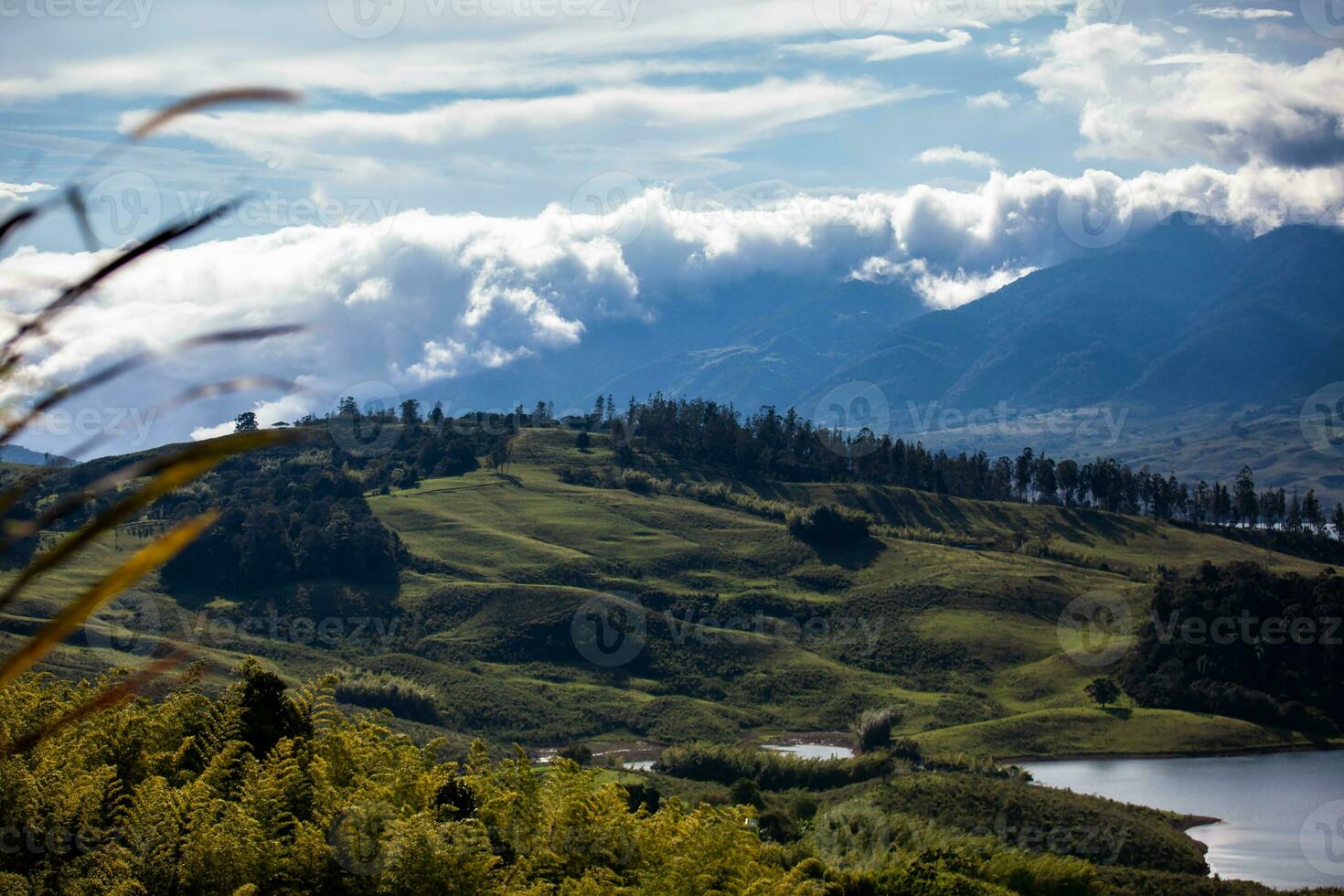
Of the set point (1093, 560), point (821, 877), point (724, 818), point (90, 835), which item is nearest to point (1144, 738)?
point (1093, 560)

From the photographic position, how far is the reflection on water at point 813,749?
65.9m

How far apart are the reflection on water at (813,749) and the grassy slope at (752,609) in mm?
4257

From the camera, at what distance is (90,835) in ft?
43.0

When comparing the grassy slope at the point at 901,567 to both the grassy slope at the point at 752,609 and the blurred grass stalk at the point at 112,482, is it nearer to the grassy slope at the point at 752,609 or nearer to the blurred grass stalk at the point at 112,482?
the grassy slope at the point at 752,609

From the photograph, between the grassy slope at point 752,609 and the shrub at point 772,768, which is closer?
the shrub at point 772,768

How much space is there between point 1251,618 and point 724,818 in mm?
78760

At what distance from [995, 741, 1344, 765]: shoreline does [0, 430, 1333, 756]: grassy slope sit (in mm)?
662

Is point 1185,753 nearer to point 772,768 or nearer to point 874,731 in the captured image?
point 874,731

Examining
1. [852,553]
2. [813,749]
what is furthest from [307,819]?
[852,553]

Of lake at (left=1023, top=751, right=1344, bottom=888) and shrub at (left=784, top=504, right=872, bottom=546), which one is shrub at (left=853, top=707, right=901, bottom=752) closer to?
lake at (left=1023, top=751, right=1344, bottom=888)

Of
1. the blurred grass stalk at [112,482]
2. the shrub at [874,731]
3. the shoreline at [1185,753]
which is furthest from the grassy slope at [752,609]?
the blurred grass stalk at [112,482]

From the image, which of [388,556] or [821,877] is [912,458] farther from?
[821,877]

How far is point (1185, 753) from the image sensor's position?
7019cm

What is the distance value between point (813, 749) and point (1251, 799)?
73.0 feet
